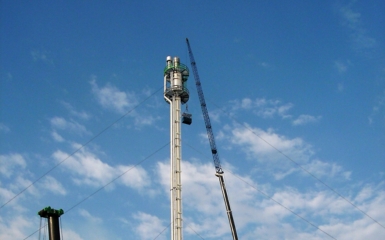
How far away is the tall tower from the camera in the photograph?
7669 cm

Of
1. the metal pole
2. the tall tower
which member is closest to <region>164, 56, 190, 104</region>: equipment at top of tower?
the tall tower

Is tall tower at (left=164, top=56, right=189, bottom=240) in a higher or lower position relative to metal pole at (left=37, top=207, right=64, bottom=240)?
higher

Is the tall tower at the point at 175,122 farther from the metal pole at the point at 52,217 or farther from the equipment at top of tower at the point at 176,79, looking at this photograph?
the metal pole at the point at 52,217

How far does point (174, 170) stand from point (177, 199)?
5.19 m

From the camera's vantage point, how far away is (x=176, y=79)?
89.6 m

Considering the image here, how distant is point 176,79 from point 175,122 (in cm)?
908

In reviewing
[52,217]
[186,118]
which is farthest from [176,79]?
[52,217]

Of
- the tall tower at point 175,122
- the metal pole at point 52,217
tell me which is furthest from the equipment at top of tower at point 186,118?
the metal pole at point 52,217

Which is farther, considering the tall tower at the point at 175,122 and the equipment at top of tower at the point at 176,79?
the equipment at top of tower at the point at 176,79

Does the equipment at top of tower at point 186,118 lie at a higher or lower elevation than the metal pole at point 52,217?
higher

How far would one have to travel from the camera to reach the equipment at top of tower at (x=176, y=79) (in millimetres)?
88625

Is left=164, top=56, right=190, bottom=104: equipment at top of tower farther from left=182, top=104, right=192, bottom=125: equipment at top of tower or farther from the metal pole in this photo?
the metal pole

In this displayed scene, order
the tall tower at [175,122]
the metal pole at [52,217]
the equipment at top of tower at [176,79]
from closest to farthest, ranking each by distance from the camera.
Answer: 1. the metal pole at [52,217]
2. the tall tower at [175,122]
3. the equipment at top of tower at [176,79]

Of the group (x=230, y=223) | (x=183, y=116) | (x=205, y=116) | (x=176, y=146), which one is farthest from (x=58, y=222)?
(x=205, y=116)
